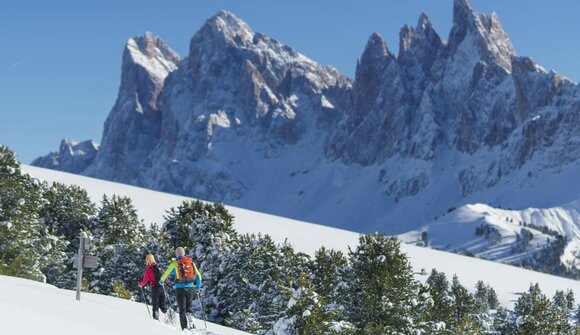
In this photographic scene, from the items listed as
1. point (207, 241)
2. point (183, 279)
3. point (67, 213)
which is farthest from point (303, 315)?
point (67, 213)

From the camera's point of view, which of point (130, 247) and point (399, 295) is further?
point (130, 247)

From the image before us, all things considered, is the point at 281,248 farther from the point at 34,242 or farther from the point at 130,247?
the point at 34,242

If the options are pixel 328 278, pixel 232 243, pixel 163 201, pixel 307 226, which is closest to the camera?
pixel 328 278

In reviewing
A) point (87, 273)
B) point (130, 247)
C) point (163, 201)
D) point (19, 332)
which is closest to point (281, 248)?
point (130, 247)

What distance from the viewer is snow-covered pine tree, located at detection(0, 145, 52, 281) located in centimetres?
4122

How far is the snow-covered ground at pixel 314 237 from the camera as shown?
101 meters

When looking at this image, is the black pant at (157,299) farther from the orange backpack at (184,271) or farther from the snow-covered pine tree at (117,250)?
the snow-covered pine tree at (117,250)

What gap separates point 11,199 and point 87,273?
24.9 feet

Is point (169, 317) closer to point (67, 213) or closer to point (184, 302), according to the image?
point (184, 302)

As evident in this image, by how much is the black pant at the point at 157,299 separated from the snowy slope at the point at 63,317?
355 mm

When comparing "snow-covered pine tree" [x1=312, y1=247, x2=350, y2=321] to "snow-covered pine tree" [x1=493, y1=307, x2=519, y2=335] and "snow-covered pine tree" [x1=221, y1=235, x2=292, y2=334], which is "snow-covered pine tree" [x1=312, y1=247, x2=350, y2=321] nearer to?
"snow-covered pine tree" [x1=221, y1=235, x2=292, y2=334]

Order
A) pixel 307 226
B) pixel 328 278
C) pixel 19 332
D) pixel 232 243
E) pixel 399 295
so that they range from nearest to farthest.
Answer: pixel 19 332, pixel 399 295, pixel 328 278, pixel 232 243, pixel 307 226

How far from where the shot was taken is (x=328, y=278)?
142 ft

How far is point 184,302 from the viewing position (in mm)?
23031
